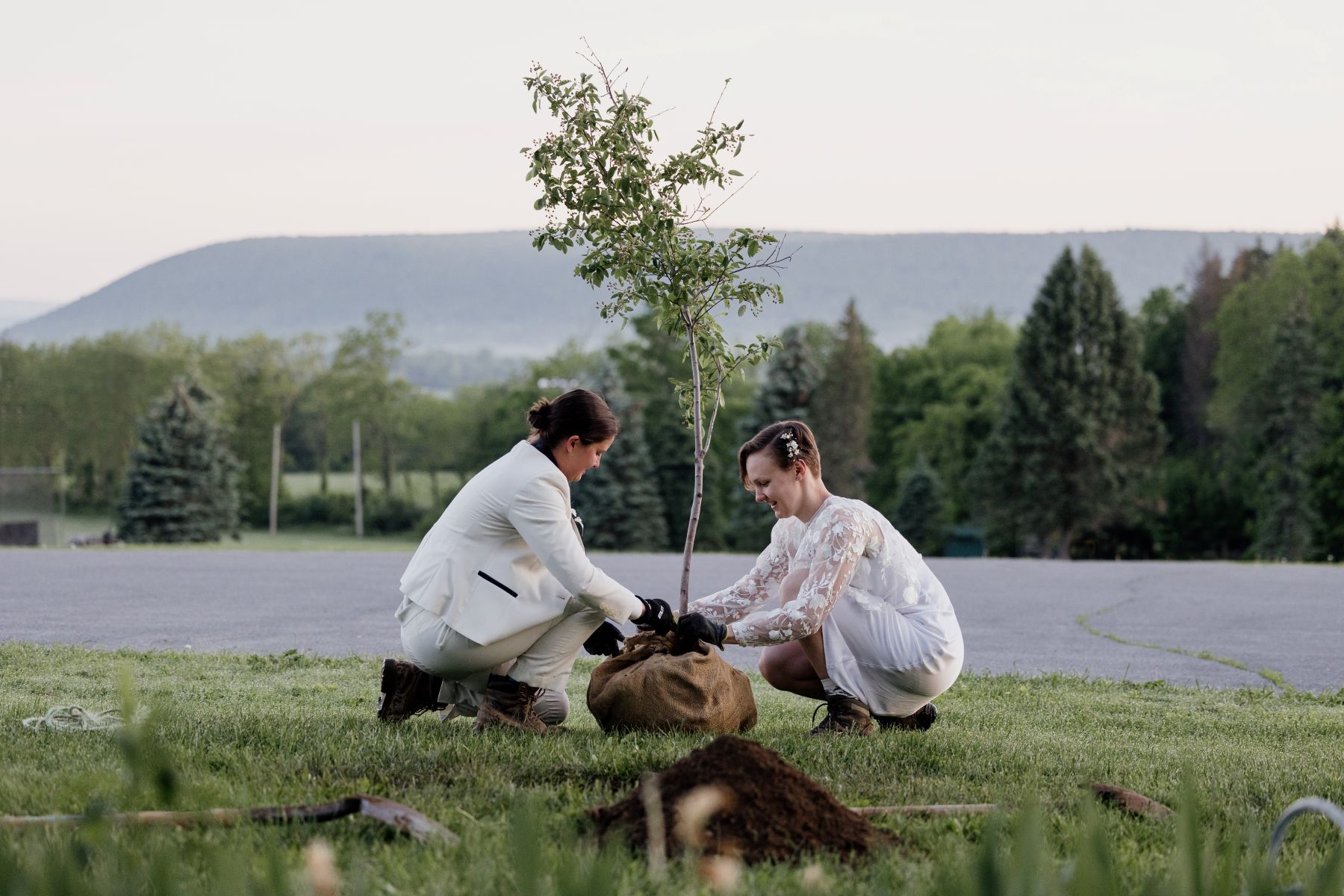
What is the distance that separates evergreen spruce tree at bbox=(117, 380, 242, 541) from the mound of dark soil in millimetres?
56423

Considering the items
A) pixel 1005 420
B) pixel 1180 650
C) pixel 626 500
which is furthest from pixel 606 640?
pixel 1005 420

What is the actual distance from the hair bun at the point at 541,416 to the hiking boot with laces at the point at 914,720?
1.92 m

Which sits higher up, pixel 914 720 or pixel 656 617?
pixel 656 617

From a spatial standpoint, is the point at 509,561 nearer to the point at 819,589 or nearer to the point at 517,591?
the point at 517,591

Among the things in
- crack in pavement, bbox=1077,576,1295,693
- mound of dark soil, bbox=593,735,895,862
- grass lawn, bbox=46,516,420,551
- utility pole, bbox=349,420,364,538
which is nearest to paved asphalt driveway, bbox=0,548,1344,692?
crack in pavement, bbox=1077,576,1295,693

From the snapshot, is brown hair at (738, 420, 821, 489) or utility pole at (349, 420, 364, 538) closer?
brown hair at (738, 420, 821, 489)

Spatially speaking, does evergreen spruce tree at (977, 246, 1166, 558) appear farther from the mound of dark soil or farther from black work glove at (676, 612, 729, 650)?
the mound of dark soil

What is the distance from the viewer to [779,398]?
192ft

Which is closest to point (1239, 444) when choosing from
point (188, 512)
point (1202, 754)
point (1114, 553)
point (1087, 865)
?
point (1114, 553)

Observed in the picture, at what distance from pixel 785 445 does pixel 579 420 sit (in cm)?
86

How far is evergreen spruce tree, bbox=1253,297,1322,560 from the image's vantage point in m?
51.5

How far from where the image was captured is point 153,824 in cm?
315

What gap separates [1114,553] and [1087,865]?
62.9 metres

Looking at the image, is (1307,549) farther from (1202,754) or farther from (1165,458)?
(1202,754)
